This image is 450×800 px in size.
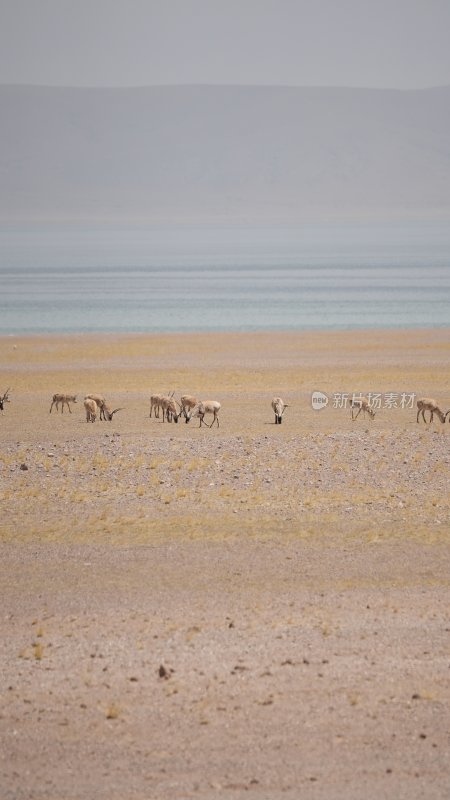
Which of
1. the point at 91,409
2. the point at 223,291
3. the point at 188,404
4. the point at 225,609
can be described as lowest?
the point at 225,609

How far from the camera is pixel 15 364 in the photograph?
141 feet

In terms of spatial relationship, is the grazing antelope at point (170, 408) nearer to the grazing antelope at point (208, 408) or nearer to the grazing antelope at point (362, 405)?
the grazing antelope at point (208, 408)

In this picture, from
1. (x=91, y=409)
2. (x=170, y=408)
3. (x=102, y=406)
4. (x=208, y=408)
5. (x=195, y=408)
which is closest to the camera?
(x=208, y=408)

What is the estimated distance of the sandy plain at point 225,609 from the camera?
32.5 ft

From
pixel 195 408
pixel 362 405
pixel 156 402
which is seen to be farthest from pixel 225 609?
pixel 156 402

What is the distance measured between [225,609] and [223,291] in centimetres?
7715

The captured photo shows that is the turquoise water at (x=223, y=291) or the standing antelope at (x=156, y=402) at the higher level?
the turquoise water at (x=223, y=291)

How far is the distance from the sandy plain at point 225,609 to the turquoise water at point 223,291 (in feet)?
113

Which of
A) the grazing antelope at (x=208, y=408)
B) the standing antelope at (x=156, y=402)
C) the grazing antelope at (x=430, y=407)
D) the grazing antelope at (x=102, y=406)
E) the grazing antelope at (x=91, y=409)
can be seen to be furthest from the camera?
the standing antelope at (x=156, y=402)

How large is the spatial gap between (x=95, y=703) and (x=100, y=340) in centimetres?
4161

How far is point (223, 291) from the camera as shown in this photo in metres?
90.1

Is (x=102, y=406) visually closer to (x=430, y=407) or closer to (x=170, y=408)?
(x=170, y=408)

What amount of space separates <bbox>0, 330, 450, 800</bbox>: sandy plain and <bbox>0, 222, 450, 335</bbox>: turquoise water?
113 feet

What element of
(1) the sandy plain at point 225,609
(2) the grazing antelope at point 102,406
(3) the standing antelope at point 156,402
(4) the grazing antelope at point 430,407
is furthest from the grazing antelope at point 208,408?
(4) the grazing antelope at point 430,407
